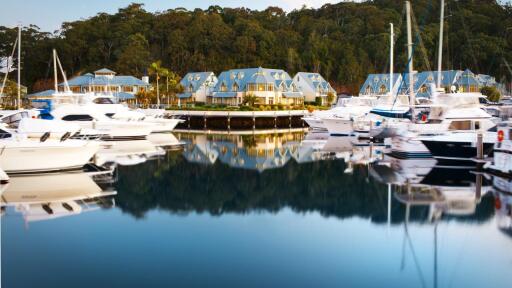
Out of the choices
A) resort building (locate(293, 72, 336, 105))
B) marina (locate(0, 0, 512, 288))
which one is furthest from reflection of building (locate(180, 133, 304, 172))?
resort building (locate(293, 72, 336, 105))

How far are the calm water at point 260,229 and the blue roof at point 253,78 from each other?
51916 mm

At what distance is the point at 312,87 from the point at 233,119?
33.1 meters

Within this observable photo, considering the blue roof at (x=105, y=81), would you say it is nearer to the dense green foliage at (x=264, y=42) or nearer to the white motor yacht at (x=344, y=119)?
the dense green foliage at (x=264, y=42)

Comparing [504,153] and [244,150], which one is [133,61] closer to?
[244,150]

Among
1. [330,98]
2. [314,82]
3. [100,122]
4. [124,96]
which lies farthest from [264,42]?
[100,122]

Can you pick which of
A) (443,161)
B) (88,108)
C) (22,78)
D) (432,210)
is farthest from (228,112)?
(22,78)

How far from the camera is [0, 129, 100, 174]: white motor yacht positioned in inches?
764

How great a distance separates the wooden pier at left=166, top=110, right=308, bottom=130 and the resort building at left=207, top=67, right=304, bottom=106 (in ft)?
51.0

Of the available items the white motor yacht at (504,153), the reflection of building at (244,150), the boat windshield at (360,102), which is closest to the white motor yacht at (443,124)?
the white motor yacht at (504,153)

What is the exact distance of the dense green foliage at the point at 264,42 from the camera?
9425 cm

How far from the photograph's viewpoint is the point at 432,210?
14594 mm

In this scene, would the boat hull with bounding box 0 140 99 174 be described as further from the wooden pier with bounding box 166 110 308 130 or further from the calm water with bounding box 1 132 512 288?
the wooden pier with bounding box 166 110 308 130

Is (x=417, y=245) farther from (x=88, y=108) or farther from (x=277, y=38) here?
(x=277, y=38)

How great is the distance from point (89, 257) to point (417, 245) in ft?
23.7
